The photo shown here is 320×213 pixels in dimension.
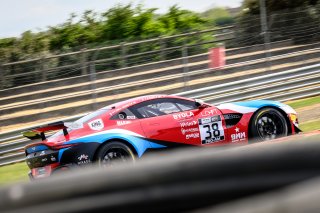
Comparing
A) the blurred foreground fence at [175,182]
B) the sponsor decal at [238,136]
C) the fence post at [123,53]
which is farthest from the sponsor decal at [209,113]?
the fence post at [123,53]

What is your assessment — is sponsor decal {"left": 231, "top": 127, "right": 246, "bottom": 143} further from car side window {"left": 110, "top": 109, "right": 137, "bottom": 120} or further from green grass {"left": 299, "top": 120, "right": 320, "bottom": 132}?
green grass {"left": 299, "top": 120, "right": 320, "bottom": 132}

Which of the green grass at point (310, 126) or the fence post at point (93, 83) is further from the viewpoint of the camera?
the fence post at point (93, 83)

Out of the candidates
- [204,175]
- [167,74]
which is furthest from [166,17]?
[204,175]

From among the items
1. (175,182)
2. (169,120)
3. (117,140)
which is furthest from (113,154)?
(175,182)

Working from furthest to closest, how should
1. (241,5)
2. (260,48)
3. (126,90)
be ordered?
(241,5) → (260,48) → (126,90)

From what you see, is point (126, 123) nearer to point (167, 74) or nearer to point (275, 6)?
point (167, 74)

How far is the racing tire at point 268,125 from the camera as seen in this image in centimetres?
968

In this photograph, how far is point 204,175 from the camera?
Result: 180cm

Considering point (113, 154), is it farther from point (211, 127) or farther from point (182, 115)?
point (211, 127)

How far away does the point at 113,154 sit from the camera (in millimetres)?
8461

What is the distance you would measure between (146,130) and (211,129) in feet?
3.81

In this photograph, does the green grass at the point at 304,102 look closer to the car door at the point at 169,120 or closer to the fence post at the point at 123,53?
the car door at the point at 169,120

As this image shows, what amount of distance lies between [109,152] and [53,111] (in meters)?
12.0

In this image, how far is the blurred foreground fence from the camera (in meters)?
1.72
